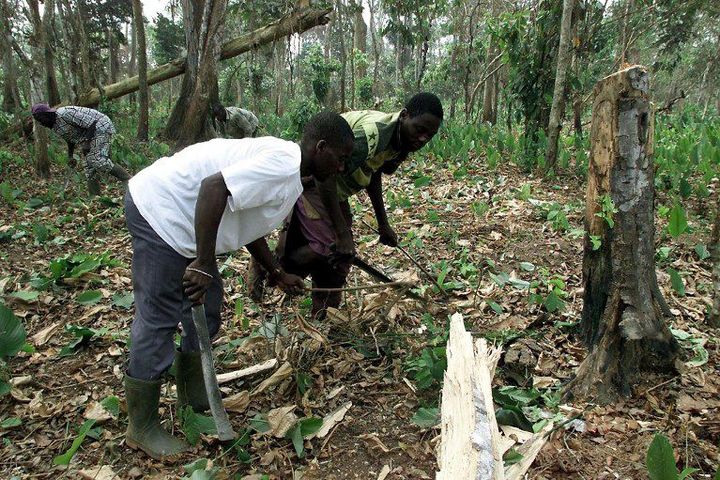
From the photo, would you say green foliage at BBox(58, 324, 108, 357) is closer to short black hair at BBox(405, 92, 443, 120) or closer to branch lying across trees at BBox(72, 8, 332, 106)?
short black hair at BBox(405, 92, 443, 120)

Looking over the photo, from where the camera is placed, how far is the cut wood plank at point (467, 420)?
154 centimetres

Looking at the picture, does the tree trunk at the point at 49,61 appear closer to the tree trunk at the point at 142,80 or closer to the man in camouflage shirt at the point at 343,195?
the tree trunk at the point at 142,80

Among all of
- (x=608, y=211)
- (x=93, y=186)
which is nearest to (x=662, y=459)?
(x=608, y=211)

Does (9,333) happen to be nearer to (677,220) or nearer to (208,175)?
(208,175)

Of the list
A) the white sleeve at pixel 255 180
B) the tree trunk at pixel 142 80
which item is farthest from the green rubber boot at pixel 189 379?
the tree trunk at pixel 142 80

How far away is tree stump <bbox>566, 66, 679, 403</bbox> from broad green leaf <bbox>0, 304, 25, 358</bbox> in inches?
108

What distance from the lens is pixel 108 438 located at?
238cm

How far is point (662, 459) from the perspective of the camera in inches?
66.4

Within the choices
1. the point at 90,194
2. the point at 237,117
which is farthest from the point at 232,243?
the point at 237,117

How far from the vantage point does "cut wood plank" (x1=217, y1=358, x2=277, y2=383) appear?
2.75 m

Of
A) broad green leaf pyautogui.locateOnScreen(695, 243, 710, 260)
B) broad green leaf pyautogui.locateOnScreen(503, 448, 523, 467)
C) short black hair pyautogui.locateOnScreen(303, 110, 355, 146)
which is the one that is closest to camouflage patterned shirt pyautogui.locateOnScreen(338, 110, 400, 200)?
short black hair pyautogui.locateOnScreen(303, 110, 355, 146)

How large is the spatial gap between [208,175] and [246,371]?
1203mm

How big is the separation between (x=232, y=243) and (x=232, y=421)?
950 mm

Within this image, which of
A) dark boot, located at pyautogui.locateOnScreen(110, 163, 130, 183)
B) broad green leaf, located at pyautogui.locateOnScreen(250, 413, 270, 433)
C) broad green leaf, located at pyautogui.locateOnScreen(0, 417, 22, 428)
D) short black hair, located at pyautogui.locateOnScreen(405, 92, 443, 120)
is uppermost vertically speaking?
short black hair, located at pyautogui.locateOnScreen(405, 92, 443, 120)
